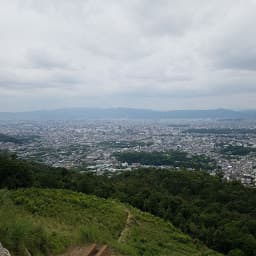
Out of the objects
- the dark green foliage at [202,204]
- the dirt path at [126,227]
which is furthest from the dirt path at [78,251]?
the dark green foliage at [202,204]

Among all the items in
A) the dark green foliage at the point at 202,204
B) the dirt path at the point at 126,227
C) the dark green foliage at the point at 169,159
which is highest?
the dirt path at the point at 126,227

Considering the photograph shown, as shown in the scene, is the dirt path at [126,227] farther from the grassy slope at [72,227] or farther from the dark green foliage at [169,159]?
the dark green foliage at [169,159]

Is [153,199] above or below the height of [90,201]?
below

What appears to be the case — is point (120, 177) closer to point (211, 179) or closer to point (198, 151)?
point (211, 179)

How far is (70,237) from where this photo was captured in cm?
786

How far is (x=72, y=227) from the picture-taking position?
9.50 m

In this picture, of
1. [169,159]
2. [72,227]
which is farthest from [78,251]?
[169,159]

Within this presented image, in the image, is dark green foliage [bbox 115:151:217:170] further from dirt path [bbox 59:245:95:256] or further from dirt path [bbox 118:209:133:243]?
dirt path [bbox 59:245:95:256]

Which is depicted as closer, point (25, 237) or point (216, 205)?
point (25, 237)

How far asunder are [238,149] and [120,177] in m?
36.0

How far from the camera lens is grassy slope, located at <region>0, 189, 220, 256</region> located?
625 centimetres

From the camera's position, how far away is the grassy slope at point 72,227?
6.25 meters

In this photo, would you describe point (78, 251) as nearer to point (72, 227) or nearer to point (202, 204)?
point (72, 227)

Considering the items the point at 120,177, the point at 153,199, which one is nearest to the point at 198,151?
the point at 120,177
